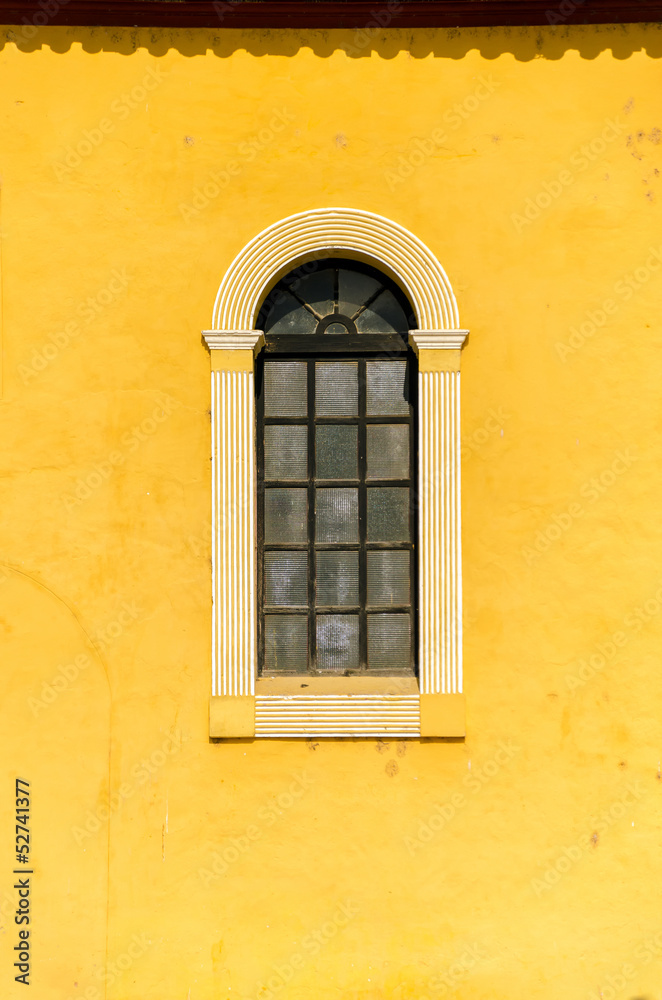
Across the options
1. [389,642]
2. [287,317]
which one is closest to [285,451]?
→ [287,317]

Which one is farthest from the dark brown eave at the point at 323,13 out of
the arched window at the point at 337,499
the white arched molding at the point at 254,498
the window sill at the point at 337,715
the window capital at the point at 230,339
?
the window sill at the point at 337,715

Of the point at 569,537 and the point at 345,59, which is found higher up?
the point at 345,59

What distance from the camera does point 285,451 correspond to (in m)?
4.86

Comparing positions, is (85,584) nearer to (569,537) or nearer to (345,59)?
(569,537)

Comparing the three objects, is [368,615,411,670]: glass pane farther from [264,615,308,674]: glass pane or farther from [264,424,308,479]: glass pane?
[264,424,308,479]: glass pane

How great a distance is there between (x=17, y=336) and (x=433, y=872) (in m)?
4.20

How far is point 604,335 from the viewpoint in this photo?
4.57 m

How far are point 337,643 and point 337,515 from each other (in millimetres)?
844

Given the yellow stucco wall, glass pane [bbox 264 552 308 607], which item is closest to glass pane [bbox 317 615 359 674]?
glass pane [bbox 264 552 308 607]

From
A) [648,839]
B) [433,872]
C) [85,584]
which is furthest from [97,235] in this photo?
[648,839]

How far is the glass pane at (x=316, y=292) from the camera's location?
4.90 meters

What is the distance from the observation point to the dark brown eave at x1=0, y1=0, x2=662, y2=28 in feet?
14.8

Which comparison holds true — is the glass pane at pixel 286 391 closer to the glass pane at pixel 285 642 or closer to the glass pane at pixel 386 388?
the glass pane at pixel 386 388

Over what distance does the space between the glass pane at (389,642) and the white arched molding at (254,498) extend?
219 millimetres
